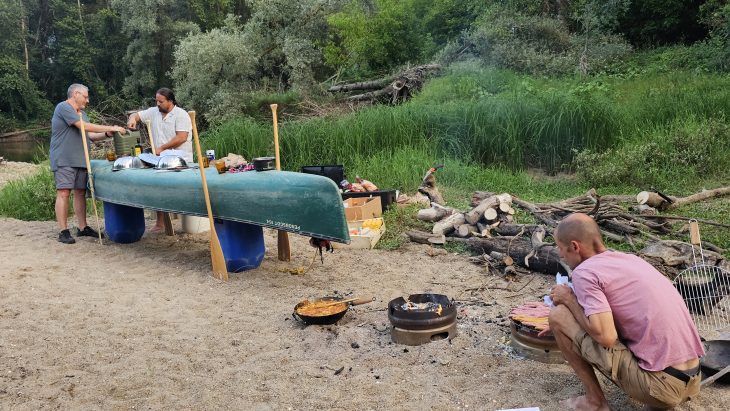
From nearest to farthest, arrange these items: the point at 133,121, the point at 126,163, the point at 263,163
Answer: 1. the point at 263,163
2. the point at 126,163
3. the point at 133,121

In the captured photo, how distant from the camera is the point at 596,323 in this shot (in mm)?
2914

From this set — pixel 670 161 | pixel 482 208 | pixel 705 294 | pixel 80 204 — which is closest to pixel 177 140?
pixel 80 204

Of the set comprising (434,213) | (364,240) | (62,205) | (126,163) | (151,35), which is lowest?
(364,240)

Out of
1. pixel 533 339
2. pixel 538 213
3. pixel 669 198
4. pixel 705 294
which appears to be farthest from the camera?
pixel 669 198

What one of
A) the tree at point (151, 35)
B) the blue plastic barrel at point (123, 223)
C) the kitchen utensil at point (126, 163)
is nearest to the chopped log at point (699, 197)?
the kitchen utensil at point (126, 163)

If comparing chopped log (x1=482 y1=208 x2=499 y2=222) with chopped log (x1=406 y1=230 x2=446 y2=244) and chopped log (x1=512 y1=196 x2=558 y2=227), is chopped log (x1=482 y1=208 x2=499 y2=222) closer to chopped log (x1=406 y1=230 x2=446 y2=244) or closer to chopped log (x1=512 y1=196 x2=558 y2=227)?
chopped log (x1=512 y1=196 x2=558 y2=227)

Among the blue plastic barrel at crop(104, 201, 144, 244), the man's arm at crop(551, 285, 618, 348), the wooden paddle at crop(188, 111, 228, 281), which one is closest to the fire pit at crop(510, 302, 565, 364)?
the man's arm at crop(551, 285, 618, 348)

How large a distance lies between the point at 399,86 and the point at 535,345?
1446 cm

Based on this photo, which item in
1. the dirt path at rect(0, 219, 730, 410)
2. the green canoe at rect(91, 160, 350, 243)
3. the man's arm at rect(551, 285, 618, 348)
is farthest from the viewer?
the green canoe at rect(91, 160, 350, 243)

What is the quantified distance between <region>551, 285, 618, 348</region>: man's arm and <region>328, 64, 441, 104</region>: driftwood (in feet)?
46.1

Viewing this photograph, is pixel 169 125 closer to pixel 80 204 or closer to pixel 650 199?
pixel 80 204

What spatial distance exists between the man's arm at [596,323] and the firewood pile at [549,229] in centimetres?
213

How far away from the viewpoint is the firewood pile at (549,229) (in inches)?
223

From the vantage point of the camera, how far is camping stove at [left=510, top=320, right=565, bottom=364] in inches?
155
